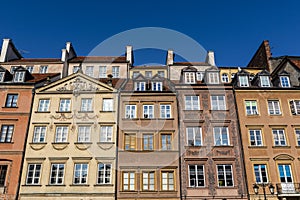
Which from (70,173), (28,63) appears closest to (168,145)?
(70,173)

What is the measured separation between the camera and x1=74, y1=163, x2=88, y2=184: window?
85.0 feet

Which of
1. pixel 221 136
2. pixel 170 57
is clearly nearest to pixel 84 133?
pixel 221 136

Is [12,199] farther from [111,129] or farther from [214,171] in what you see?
[214,171]

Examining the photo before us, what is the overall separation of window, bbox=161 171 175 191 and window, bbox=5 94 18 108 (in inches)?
594

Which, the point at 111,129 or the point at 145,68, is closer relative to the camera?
the point at 111,129

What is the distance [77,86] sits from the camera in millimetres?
29828

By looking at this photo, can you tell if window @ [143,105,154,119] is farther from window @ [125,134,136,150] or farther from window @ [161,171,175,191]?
window @ [161,171,175,191]

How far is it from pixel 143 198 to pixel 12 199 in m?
10.5

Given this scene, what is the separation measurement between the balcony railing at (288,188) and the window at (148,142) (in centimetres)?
1108

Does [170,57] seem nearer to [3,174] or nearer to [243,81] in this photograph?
[243,81]

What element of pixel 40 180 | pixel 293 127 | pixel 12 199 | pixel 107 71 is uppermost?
pixel 107 71

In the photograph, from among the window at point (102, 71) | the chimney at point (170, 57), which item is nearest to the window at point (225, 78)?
the chimney at point (170, 57)

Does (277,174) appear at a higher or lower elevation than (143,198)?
higher

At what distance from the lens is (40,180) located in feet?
84.5
